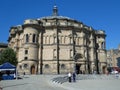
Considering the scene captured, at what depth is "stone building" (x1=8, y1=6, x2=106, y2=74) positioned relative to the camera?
68438 millimetres

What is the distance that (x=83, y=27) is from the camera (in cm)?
7481

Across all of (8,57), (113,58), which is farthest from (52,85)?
(113,58)

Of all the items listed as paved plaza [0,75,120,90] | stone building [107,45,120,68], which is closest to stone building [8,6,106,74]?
paved plaza [0,75,120,90]

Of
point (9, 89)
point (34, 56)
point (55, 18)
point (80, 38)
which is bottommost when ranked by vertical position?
point (9, 89)

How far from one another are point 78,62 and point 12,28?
82.8ft

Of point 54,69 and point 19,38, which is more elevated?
point 19,38

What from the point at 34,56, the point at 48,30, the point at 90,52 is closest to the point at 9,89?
the point at 34,56

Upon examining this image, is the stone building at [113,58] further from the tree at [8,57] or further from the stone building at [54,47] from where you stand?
the tree at [8,57]

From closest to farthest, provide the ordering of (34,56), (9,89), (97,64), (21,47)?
(9,89) < (34,56) < (21,47) < (97,64)

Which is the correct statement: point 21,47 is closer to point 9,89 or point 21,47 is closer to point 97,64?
point 97,64

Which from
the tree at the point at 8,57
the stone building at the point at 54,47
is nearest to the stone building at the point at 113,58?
the stone building at the point at 54,47

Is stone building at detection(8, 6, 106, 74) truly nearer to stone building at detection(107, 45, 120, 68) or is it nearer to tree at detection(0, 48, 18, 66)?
tree at detection(0, 48, 18, 66)

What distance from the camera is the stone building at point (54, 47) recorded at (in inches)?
2694

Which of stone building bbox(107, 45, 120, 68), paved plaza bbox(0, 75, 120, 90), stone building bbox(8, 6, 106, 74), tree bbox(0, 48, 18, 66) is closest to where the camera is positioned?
paved plaza bbox(0, 75, 120, 90)
